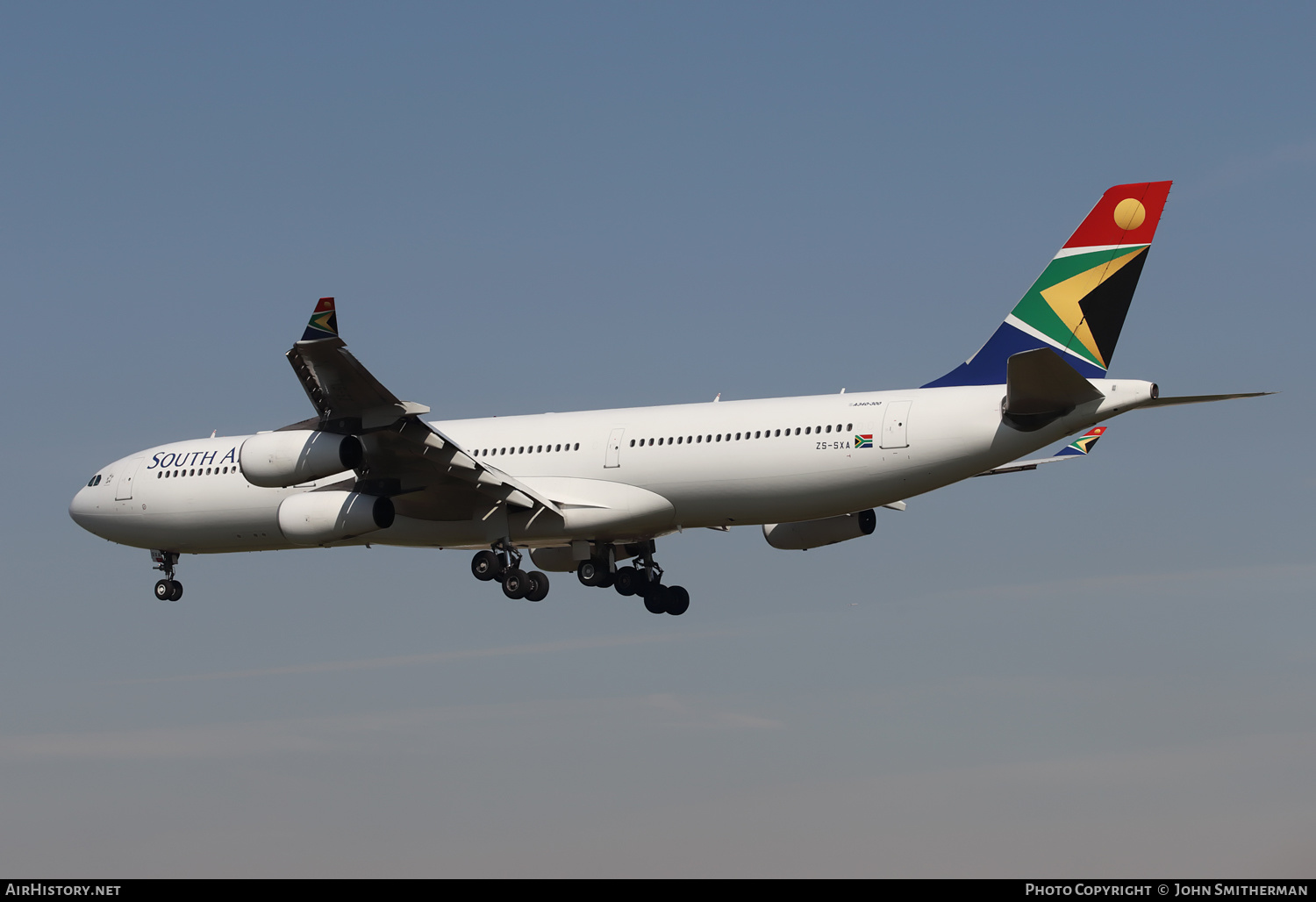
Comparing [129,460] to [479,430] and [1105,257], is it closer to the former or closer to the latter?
[479,430]

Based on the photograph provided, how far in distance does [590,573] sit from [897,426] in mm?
7869

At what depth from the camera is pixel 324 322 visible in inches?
1057

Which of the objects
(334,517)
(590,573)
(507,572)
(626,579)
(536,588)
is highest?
(334,517)

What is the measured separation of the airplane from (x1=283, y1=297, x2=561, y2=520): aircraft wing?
4 centimetres

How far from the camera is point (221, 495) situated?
33.6 metres

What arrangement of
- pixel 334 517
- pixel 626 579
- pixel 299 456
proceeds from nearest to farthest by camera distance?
pixel 299 456 < pixel 334 517 < pixel 626 579

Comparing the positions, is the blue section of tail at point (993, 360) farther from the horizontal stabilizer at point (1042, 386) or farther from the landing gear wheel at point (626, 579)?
the landing gear wheel at point (626, 579)

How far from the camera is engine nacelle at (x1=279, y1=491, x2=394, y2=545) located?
30.0 meters

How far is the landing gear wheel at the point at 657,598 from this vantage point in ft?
110

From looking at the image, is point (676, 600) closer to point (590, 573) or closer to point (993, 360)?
point (590, 573)

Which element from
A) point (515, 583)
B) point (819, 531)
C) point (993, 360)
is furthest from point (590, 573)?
point (993, 360)

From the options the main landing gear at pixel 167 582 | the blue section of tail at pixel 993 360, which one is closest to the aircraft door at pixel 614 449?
the blue section of tail at pixel 993 360

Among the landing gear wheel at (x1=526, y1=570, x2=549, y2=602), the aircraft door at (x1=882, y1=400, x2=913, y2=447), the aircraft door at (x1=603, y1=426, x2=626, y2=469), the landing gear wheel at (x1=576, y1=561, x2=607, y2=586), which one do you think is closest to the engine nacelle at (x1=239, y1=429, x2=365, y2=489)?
the aircraft door at (x1=603, y1=426, x2=626, y2=469)
